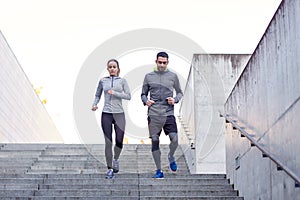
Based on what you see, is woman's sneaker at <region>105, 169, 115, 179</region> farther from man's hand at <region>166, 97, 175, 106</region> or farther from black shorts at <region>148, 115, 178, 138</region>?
man's hand at <region>166, 97, 175, 106</region>

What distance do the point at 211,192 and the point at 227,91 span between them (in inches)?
161

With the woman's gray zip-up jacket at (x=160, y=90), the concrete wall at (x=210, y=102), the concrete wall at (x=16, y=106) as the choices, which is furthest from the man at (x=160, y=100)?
the concrete wall at (x=16, y=106)

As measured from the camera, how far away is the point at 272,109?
629 centimetres

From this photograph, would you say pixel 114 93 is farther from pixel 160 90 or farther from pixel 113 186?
pixel 113 186

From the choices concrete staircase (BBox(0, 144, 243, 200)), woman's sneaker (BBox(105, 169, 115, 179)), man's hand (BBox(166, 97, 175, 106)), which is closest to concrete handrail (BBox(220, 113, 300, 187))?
man's hand (BBox(166, 97, 175, 106))

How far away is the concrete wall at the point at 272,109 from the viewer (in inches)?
217

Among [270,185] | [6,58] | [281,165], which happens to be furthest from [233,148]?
[6,58]

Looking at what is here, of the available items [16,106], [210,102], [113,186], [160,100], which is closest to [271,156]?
[160,100]

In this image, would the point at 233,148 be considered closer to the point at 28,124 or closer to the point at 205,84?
the point at 205,84

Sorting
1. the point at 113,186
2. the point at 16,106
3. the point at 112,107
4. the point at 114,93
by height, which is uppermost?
the point at 16,106

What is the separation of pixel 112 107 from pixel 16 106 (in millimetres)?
9452

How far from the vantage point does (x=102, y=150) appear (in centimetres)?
1194

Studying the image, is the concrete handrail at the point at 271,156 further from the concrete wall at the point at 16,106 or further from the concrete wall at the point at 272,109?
the concrete wall at the point at 16,106

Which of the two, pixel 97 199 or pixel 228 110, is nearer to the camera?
pixel 97 199
